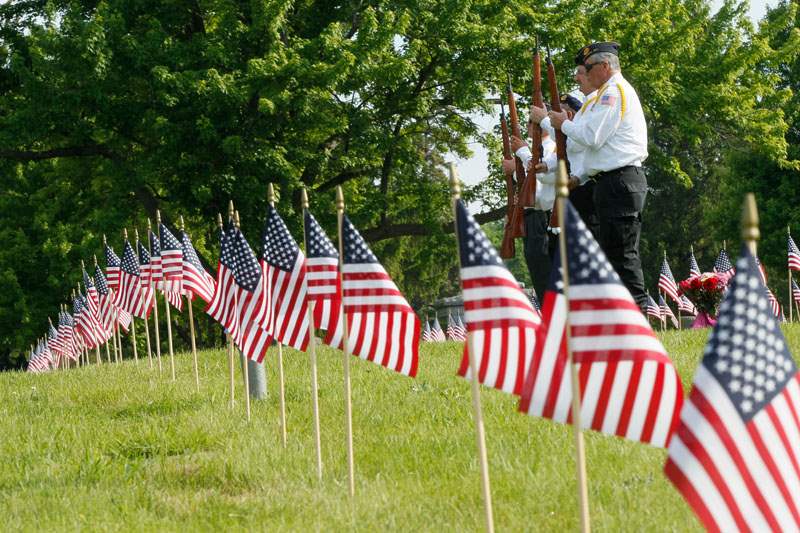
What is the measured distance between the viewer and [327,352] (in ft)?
49.4

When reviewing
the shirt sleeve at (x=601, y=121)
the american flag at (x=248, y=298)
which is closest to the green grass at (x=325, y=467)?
the american flag at (x=248, y=298)

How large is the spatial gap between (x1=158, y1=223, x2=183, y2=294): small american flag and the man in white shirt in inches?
225

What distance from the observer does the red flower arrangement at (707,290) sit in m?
14.9

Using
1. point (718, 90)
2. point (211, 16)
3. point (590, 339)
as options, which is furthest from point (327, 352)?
point (718, 90)

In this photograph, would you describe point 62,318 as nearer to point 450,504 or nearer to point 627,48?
point 627,48

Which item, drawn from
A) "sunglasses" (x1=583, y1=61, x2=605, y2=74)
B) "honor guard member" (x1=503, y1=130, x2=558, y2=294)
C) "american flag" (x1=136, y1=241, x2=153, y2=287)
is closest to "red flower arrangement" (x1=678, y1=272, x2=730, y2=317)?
"honor guard member" (x1=503, y1=130, x2=558, y2=294)

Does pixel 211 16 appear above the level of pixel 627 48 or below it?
above

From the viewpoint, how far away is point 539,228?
10.3 m

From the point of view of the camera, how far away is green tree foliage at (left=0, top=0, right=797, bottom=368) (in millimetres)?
21797

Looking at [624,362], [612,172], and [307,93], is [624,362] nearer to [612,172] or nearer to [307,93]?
[612,172]

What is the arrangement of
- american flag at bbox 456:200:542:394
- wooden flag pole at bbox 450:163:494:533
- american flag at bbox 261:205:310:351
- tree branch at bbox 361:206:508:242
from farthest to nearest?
tree branch at bbox 361:206:508:242 → american flag at bbox 261:205:310:351 → american flag at bbox 456:200:542:394 → wooden flag pole at bbox 450:163:494:533

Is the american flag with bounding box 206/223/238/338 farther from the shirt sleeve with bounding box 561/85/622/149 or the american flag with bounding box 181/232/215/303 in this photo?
the shirt sleeve with bounding box 561/85/622/149

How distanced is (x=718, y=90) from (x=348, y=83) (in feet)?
32.2

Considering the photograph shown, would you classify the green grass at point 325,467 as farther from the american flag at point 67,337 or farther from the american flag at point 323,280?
the american flag at point 67,337
